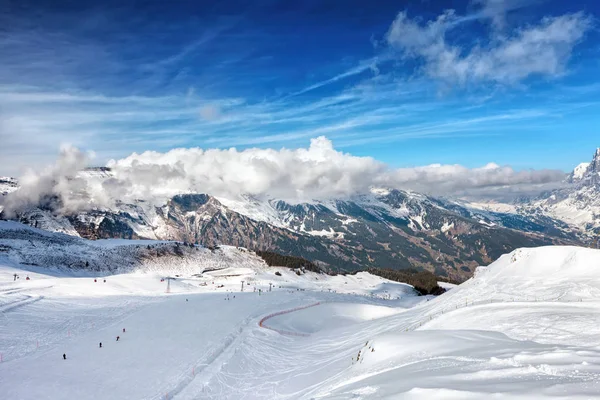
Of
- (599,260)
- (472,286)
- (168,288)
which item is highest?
(599,260)

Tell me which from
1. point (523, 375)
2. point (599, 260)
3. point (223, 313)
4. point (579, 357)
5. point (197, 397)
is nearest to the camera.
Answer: point (523, 375)

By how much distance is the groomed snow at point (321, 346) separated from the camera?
18438 mm

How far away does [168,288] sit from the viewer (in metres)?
106

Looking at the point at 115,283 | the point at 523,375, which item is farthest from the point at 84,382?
the point at 115,283

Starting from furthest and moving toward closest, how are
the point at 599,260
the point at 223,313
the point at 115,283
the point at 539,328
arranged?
the point at 115,283
the point at 223,313
the point at 599,260
the point at 539,328

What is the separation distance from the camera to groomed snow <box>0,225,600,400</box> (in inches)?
726

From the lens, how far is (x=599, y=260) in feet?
162

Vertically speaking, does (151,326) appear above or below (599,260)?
below

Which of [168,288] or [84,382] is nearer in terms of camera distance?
[84,382]

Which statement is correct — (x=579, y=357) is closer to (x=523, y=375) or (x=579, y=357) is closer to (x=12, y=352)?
(x=523, y=375)

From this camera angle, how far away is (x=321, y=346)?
46.9 m

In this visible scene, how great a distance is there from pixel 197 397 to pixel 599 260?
51.4 meters

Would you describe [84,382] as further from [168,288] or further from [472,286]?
[168,288]

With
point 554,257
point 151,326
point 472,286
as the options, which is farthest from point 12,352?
point 554,257
